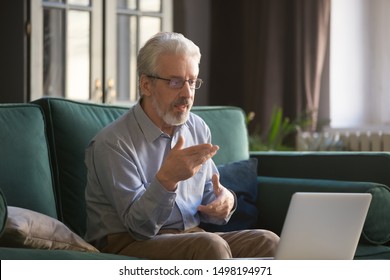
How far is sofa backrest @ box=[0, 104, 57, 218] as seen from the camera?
2.46 meters

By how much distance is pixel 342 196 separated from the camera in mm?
1841

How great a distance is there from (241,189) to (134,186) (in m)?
0.75

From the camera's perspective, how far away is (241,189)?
9.64 ft

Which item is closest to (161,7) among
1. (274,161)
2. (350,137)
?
(350,137)

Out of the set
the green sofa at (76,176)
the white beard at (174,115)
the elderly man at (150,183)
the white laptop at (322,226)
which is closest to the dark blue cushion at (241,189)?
the green sofa at (76,176)

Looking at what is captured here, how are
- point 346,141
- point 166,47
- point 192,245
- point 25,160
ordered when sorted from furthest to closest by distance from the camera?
point 346,141, point 25,160, point 166,47, point 192,245

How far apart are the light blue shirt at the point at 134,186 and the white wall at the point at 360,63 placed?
368 cm

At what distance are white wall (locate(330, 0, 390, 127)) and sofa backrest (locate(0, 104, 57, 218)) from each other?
377 centimetres

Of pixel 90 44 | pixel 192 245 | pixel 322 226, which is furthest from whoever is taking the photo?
pixel 90 44

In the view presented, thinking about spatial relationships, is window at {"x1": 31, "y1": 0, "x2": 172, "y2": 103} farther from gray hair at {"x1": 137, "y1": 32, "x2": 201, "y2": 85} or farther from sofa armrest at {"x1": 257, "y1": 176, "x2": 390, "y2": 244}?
gray hair at {"x1": 137, "y1": 32, "x2": 201, "y2": 85}

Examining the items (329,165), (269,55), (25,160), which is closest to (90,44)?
(269,55)

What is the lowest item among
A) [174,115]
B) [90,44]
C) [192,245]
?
[192,245]

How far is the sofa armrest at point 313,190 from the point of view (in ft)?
8.86

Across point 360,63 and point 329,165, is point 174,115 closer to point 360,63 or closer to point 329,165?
point 329,165
